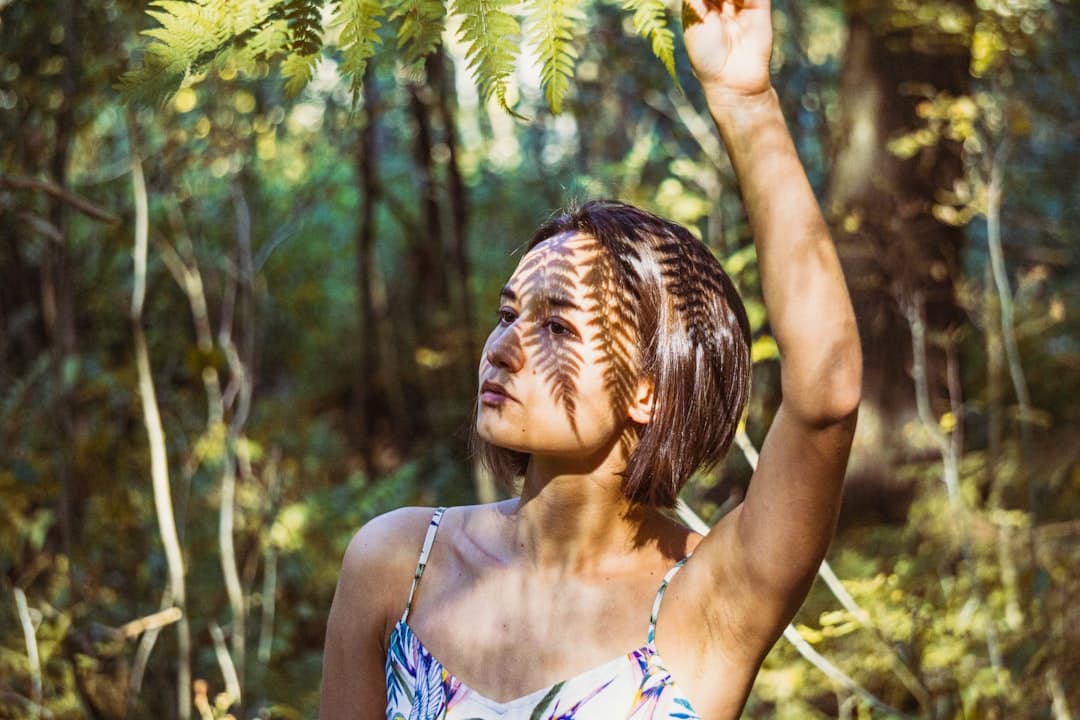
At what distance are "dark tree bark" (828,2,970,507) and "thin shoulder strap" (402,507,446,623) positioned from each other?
3.48 metres

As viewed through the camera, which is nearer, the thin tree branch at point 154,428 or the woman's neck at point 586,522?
the woman's neck at point 586,522

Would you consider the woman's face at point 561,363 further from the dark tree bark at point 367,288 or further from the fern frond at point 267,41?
the dark tree bark at point 367,288

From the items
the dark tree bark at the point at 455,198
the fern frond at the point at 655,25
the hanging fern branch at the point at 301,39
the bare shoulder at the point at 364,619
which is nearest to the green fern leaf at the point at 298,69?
the hanging fern branch at the point at 301,39

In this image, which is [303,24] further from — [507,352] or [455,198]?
[455,198]

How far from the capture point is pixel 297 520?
5051 mm

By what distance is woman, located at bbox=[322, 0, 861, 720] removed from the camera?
1.66 metres

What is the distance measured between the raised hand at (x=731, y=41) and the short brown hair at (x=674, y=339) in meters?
0.43

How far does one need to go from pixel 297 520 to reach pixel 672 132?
3.97 m

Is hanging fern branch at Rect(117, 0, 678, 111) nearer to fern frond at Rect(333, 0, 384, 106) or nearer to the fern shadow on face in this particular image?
fern frond at Rect(333, 0, 384, 106)

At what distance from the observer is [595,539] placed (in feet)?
6.17

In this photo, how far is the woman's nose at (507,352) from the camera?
1.76 metres

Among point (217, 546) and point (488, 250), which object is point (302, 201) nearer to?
point (217, 546)

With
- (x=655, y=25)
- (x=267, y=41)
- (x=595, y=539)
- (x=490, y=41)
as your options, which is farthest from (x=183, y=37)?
(x=595, y=539)

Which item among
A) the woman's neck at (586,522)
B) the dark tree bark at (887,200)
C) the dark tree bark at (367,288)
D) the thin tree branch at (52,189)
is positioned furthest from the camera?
the dark tree bark at (367,288)
